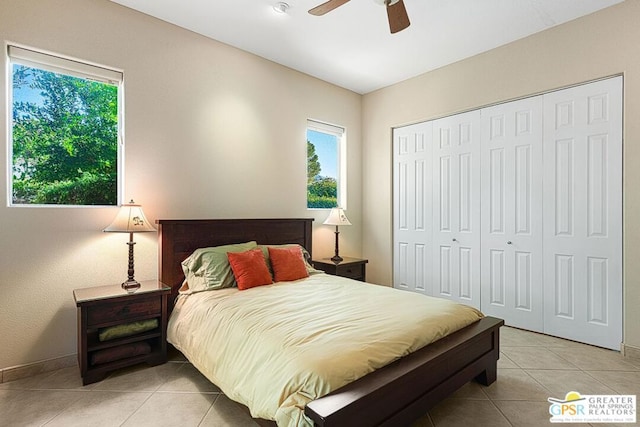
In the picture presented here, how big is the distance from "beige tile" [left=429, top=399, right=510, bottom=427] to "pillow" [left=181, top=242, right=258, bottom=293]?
5.76 feet

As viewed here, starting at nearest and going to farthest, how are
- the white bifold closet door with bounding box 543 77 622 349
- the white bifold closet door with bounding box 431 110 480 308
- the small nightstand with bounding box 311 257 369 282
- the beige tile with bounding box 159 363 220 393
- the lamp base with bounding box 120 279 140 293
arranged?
the beige tile with bounding box 159 363 220 393
the lamp base with bounding box 120 279 140 293
the white bifold closet door with bounding box 543 77 622 349
the white bifold closet door with bounding box 431 110 480 308
the small nightstand with bounding box 311 257 369 282

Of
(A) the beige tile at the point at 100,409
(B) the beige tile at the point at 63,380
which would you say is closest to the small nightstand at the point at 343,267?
(A) the beige tile at the point at 100,409

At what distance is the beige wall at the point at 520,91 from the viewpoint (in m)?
2.72

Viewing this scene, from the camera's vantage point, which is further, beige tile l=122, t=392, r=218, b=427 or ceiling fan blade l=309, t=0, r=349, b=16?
ceiling fan blade l=309, t=0, r=349, b=16

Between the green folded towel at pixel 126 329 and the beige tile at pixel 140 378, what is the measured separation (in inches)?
11.2

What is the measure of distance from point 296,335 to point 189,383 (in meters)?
1.14

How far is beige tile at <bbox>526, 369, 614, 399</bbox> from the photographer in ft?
7.29

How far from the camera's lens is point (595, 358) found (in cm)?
271

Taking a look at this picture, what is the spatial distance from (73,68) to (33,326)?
200 cm

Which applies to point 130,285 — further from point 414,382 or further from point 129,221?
point 414,382

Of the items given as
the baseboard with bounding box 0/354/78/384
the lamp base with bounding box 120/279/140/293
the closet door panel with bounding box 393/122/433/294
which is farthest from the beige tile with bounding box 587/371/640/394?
the baseboard with bounding box 0/354/78/384

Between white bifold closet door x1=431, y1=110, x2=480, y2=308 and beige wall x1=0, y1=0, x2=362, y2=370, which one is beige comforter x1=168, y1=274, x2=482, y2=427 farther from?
white bifold closet door x1=431, y1=110, x2=480, y2=308

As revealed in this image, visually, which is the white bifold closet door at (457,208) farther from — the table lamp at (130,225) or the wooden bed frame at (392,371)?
the table lamp at (130,225)

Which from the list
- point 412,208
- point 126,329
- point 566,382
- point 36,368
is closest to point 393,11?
point 412,208
